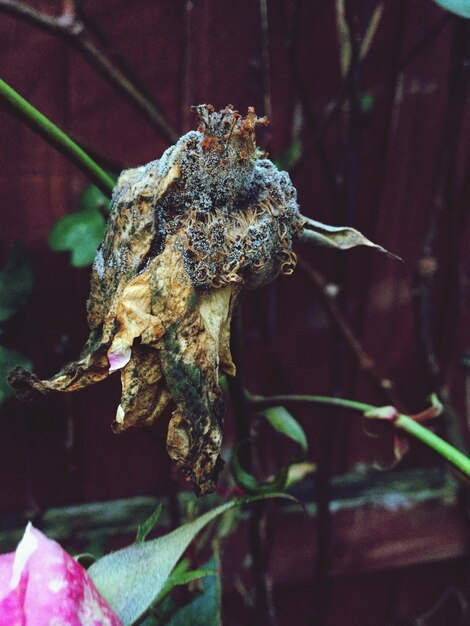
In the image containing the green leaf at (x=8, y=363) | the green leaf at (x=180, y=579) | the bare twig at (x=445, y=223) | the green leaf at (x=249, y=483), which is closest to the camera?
the green leaf at (x=180, y=579)

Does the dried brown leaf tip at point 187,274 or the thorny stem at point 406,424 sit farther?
the thorny stem at point 406,424

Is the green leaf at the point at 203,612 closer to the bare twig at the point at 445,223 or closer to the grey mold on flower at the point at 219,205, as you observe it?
the grey mold on flower at the point at 219,205

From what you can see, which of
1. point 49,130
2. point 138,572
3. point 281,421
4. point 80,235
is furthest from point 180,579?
point 80,235

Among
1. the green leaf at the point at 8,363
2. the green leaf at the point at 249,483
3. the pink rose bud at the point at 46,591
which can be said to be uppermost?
the green leaf at the point at 8,363

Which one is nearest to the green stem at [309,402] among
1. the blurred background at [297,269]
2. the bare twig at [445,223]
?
the blurred background at [297,269]

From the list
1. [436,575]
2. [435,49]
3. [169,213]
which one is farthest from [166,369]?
[436,575]

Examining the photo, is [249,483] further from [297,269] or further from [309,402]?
[297,269]

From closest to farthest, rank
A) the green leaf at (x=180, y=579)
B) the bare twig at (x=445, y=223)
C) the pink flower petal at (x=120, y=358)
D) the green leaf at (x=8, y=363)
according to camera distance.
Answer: the pink flower petal at (x=120, y=358) < the green leaf at (x=180, y=579) < the green leaf at (x=8, y=363) < the bare twig at (x=445, y=223)
